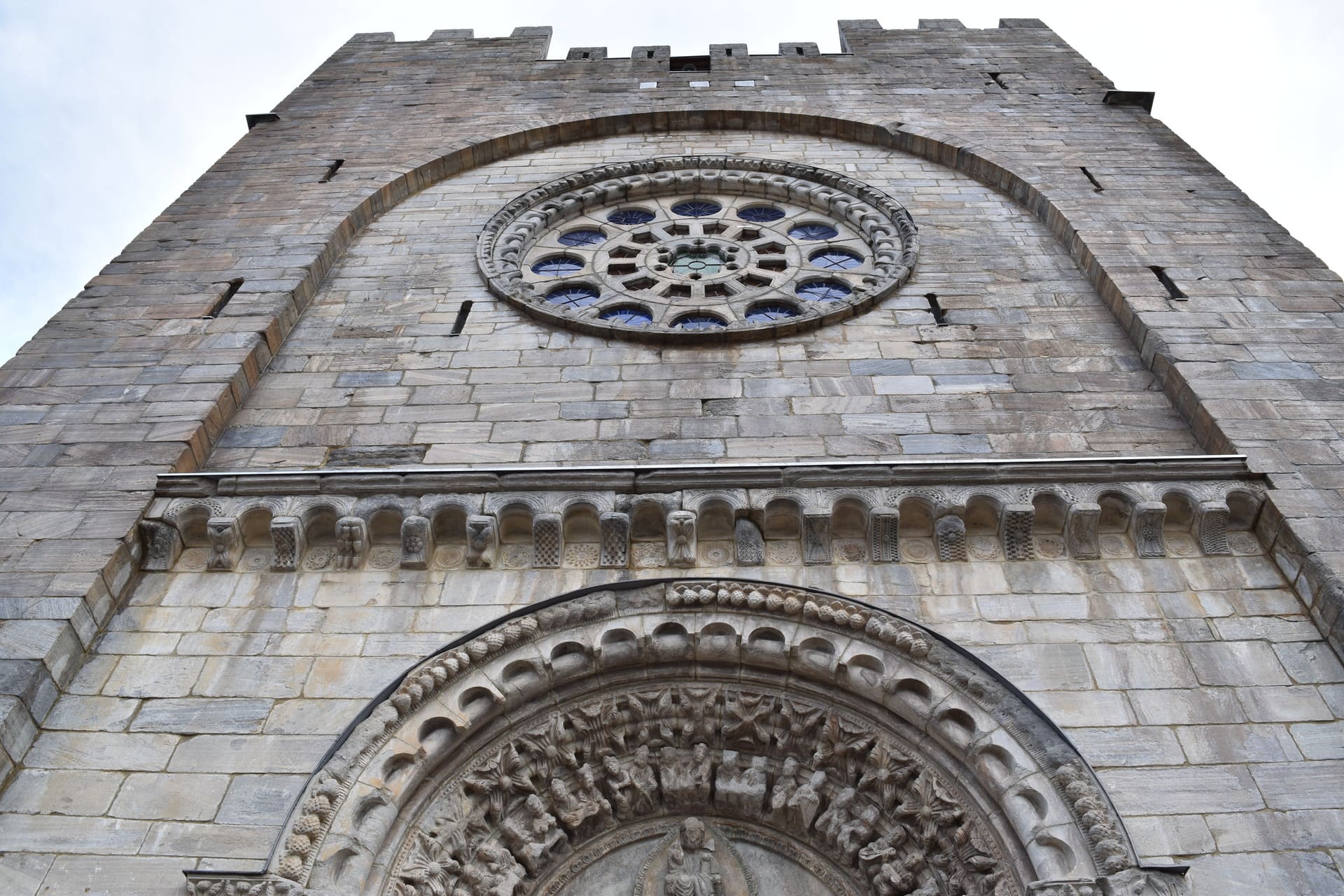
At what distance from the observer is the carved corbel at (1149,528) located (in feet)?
20.6

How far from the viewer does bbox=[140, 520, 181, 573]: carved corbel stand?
21.2 feet

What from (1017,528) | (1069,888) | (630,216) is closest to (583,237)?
(630,216)

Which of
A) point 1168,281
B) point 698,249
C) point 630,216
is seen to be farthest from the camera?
point 630,216

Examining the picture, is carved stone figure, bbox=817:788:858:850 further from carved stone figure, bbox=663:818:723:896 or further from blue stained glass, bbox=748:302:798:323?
blue stained glass, bbox=748:302:798:323

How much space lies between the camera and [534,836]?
5.52 metres

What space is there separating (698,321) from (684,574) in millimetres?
3592

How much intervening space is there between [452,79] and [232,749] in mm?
10634

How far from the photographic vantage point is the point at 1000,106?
12.8 meters

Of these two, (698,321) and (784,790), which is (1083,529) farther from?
(698,321)

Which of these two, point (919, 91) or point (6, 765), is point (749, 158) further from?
point (6, 765)

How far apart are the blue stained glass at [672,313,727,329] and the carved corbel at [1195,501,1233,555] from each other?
3963 mm

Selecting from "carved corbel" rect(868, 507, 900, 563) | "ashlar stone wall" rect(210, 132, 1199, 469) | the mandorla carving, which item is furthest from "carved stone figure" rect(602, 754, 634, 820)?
"ashlar stone wall" rect(210, 132, 1199, 469)

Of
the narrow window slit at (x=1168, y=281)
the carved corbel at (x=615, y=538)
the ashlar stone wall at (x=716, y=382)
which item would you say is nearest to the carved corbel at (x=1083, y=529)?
the ashlar stone wall at (x=716, y=382)

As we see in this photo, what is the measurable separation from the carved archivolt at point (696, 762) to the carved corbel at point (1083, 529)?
1.11 metres
